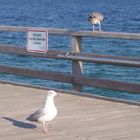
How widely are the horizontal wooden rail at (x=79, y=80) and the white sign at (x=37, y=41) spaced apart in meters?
0.37

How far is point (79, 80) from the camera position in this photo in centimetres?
1120

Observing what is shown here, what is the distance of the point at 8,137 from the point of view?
8.40 metres

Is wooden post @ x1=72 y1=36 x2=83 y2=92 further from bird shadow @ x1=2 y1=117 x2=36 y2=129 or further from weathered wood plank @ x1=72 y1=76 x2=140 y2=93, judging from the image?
bird shadow @ x1=2 y1=117 x2=36 y2=129

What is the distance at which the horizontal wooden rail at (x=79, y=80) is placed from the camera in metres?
10.5

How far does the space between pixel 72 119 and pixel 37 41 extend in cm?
266

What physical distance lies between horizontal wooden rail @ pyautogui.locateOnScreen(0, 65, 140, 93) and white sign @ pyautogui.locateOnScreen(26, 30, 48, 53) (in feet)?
1.23

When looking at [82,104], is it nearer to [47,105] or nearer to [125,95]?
[47,105]

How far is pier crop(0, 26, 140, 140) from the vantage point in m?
8.62

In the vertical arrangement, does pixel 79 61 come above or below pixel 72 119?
above

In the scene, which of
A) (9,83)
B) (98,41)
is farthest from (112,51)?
(9,83)

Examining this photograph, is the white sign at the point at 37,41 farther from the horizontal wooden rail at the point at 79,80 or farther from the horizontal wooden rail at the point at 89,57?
the horizontal wooden rail at the point at 79,80

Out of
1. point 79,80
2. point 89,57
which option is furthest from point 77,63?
point 89,57

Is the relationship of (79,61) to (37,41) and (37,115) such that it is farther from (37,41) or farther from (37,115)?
(37,115)

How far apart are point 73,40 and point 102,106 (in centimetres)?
149
